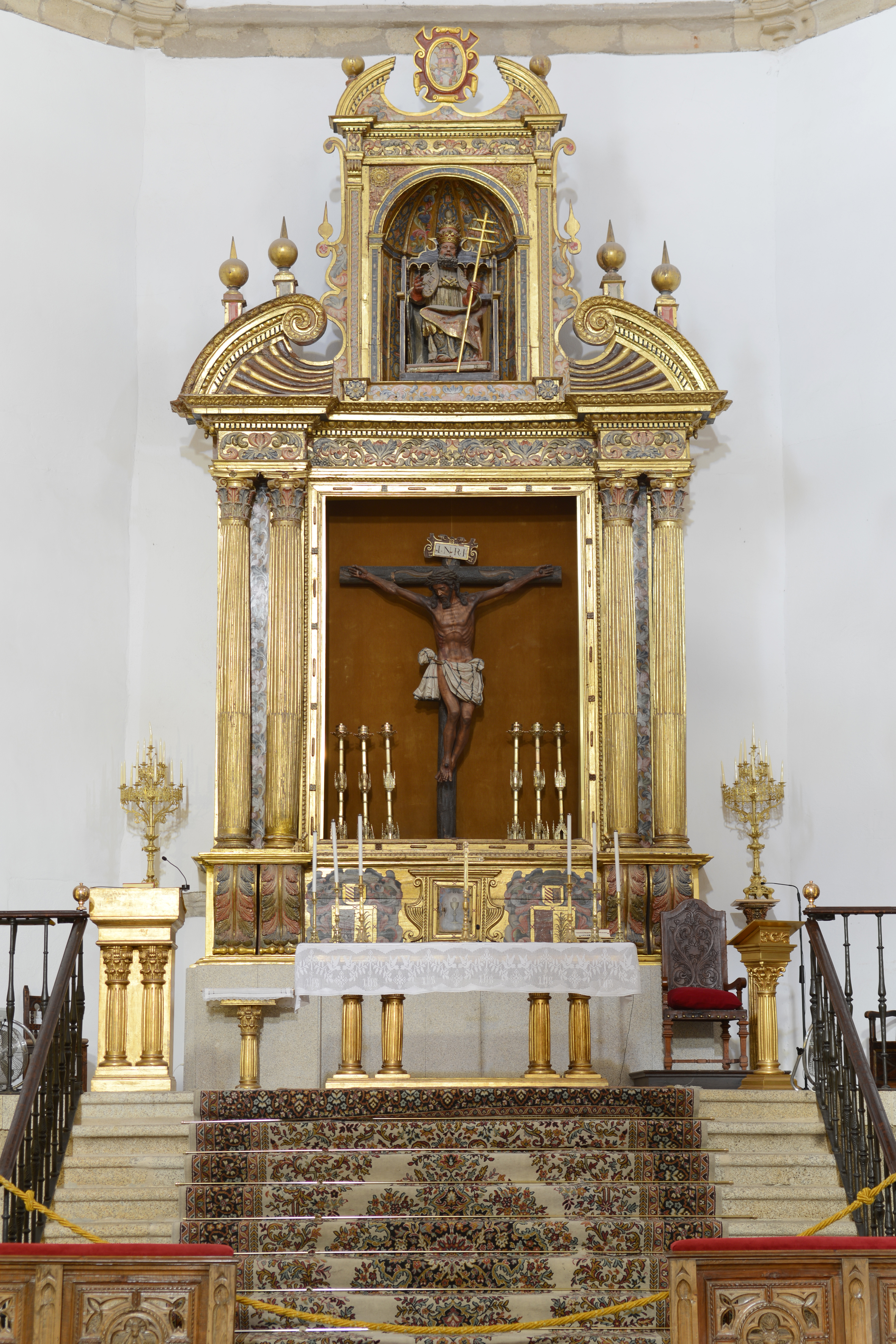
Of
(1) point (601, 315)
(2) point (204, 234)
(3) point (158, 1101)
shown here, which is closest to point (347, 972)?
(3) point (158, 1101)

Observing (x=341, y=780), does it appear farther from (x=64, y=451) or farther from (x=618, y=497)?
(x=64, y=451)

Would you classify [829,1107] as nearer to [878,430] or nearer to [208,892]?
[208,892]

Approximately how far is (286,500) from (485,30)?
3.98 metres

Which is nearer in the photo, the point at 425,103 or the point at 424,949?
the point at 424,949

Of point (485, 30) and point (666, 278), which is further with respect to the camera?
point (485, 30)

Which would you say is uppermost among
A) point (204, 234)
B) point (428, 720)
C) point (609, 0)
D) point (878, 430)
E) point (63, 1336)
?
point (609, 0)

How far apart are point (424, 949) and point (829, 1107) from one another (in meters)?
2.10

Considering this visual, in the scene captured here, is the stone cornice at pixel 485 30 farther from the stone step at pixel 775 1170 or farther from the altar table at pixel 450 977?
the stone step at pixel 775 1170

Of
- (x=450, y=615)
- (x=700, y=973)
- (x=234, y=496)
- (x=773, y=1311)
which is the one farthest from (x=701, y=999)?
(x=773, y=1311)

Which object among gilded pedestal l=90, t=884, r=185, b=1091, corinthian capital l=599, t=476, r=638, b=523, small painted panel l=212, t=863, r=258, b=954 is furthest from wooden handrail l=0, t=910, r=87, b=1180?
corinthian capital l=599, t=476, r=638, b=523

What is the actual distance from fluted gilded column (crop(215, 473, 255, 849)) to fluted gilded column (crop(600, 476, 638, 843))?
7.28ft

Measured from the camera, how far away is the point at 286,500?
10695 millimetres

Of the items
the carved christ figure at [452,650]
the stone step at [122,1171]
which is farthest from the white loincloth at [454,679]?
the stone step at [122,1171]

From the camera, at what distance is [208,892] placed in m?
10.3
